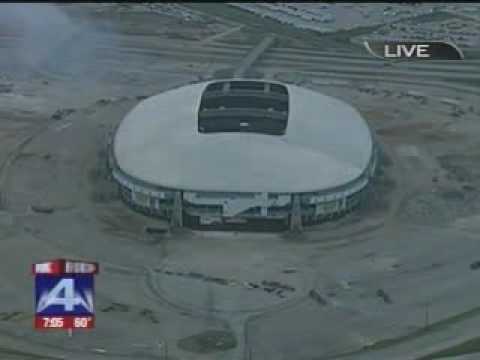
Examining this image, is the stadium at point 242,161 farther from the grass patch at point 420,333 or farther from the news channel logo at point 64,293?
the news channel logo at point 64,293

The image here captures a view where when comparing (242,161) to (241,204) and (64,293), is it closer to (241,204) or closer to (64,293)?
(241,204)

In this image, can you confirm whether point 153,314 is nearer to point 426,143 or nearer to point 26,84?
point 426,143

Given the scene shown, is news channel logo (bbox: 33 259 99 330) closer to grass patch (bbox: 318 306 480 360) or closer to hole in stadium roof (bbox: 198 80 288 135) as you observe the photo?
grass patch (bbox: 318 306 480 360)

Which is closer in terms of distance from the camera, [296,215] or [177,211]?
[296,215]

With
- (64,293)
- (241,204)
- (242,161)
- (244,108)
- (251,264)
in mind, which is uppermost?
(64,293)

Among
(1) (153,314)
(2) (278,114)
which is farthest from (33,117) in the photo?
(1) (153,314)

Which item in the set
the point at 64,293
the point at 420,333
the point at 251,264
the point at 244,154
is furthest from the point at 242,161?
the point at 64,293

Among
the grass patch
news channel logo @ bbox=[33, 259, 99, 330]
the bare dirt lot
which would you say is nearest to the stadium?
the bare dirt lot
